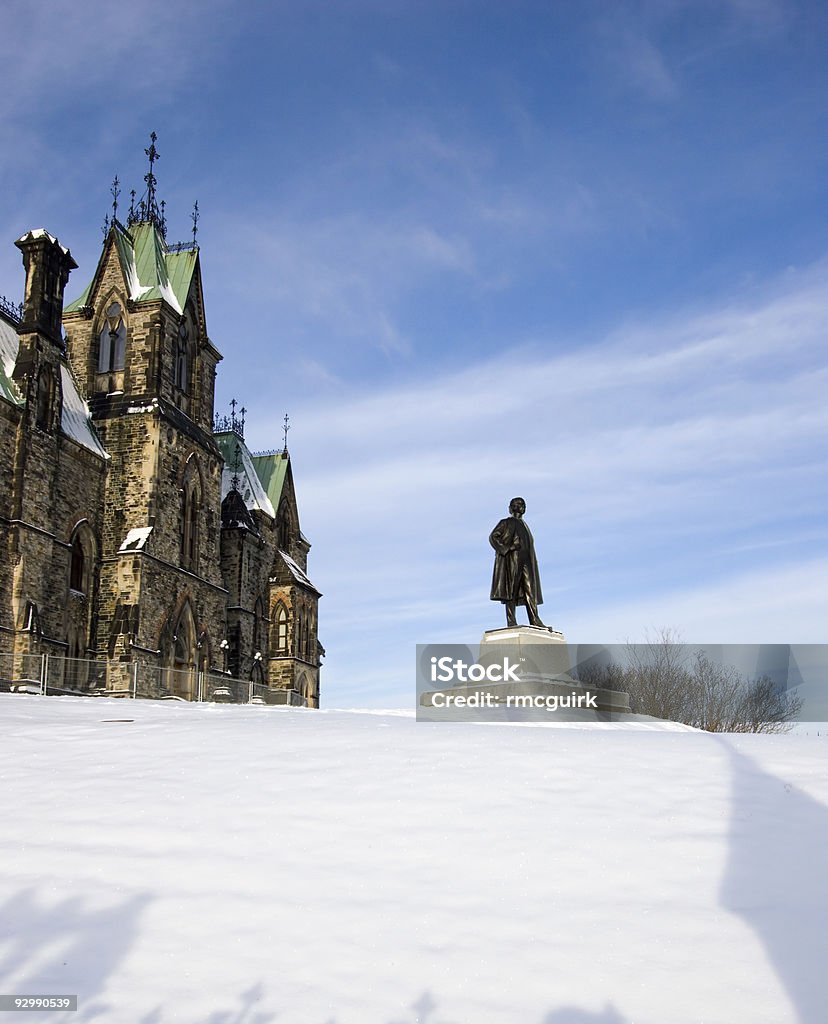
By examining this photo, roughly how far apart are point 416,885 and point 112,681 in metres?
23.8

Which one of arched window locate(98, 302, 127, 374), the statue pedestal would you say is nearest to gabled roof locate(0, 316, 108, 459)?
arched window locate(98, 302, 127, 374)

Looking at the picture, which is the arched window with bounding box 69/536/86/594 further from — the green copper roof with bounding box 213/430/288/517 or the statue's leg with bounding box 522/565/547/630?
the statue's leg with bounding box 522/565/547/630

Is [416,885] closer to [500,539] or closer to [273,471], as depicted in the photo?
[500,539]

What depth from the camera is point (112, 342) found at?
125 feet

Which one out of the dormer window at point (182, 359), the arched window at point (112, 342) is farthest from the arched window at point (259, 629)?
the arched window at point (112, 342)

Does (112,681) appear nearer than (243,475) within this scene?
Yes

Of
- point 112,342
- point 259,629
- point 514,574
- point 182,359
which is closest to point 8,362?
point 112,342

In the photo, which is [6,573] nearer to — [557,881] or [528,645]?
[528,645]

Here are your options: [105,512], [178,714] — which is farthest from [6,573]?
[178,714]

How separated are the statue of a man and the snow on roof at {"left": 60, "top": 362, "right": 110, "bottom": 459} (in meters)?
17.7

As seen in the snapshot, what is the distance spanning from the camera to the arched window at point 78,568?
33469 mm

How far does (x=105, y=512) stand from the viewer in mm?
35000

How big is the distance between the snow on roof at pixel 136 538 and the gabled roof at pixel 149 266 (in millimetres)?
8810

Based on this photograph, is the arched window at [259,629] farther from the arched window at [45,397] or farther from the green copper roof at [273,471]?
the arched window at [45,397]
